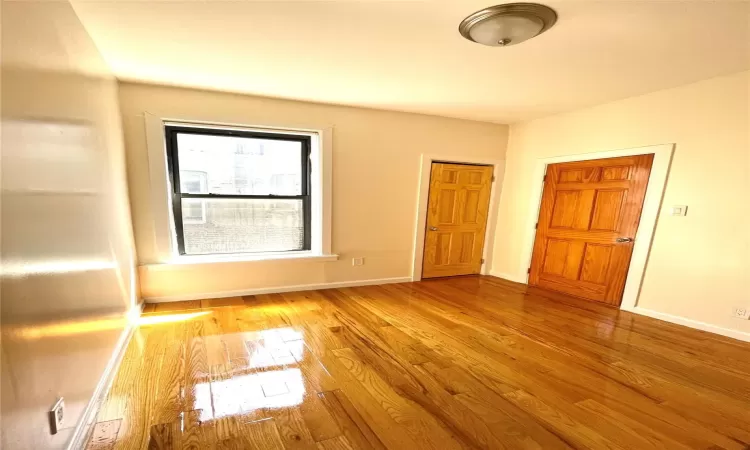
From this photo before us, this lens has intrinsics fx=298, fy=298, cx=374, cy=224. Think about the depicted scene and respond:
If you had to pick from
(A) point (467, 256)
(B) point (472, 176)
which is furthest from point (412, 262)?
(B) point (472, 176)

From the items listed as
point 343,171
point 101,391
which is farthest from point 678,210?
point 101,391

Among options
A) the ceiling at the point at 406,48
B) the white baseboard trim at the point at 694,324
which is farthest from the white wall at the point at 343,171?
the white baseboard trim at the point at 694,324

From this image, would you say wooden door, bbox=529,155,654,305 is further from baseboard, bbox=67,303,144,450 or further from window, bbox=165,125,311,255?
baseboard, bbox=67,303,144,450

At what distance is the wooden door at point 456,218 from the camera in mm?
4248

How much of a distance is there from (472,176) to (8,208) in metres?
4.38

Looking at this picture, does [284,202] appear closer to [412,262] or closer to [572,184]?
[412,262]

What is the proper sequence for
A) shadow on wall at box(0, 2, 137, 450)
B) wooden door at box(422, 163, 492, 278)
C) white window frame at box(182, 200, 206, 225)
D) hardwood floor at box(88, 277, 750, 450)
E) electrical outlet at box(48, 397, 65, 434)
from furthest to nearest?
wooden door at box(422, 163, 492, 278) < white window frame at box(182, 200, 206, 225) < hardwood floor at box(88, 277, 750, 450) < electrical outlet at box(48, 397, 65, 434) < shadow on wall at box(0, 2, 137, 450)

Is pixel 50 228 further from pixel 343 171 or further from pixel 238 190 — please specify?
pixel 343 171

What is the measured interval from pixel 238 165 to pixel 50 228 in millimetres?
2216

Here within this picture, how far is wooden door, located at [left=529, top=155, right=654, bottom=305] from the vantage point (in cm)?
329

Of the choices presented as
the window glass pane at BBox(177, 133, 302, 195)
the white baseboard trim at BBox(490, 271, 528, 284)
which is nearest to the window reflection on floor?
the window glass pane at BBox(177, 133, 302, 195)

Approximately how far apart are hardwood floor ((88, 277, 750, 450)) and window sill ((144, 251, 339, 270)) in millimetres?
449

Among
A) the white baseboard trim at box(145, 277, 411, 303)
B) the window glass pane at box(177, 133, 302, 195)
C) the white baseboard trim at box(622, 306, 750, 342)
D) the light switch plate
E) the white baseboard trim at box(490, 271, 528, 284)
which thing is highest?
the window glass pane at box(177, 133, 302, 195)

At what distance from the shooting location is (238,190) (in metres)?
3.43
